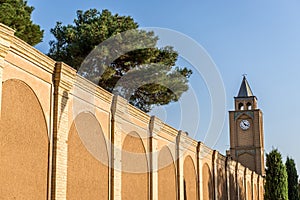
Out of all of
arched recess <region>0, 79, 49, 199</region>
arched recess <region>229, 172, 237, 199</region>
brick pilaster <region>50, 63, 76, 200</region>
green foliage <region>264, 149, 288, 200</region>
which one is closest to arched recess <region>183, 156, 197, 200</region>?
arched recess <region>229, 172, 237, 199</region>

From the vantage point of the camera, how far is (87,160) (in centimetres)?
1317

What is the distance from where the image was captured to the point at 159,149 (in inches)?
751

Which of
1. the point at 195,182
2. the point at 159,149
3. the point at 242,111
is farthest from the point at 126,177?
the point at 242,111

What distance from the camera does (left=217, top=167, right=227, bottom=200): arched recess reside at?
93.8 feet

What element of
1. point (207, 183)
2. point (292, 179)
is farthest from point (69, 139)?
point (292, 179)

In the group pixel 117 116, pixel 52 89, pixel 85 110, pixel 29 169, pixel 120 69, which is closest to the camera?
pixel 29 169

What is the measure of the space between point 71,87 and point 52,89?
0.74 m

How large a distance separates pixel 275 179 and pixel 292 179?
4935 millimetres

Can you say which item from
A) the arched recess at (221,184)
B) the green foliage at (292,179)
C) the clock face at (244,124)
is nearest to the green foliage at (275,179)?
the green foliage at (292,179)

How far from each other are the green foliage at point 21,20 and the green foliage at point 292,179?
19.8 metres

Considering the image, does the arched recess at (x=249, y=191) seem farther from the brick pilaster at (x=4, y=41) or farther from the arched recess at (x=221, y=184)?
the brick pilaster at (x=4, y=41)

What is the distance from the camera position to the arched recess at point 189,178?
22644mm

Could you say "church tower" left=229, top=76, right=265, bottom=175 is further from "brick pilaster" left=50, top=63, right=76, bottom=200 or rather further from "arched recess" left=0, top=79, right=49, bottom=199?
"arched recess" left=0, top=79, right=49, bottom=199

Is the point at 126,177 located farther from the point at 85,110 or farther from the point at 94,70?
the point at 94,70
